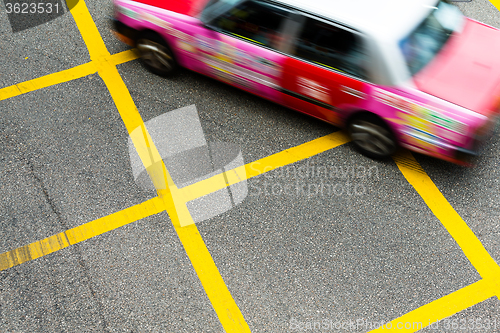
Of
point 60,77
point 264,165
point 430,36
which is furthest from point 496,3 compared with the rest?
point 60,77

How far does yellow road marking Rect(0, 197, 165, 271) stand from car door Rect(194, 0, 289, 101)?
1.58 m

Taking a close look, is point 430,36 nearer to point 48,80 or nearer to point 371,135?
point 371,135

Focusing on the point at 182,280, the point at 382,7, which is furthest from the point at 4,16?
the point at 382,7

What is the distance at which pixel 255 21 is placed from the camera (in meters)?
4.13

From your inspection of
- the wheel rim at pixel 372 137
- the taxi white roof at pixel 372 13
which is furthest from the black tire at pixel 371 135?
the taxi white roof at pixel 372 13

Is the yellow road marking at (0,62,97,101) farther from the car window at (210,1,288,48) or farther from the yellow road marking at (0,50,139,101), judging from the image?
the car window at (210,1,288,48)

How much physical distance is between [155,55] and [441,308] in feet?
13.0

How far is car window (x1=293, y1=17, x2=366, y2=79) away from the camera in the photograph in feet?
12.4

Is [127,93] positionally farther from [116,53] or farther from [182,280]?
[182,280]

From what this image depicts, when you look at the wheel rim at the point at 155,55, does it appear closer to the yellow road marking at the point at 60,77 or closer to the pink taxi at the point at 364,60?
the pink taxi at the point at 364,60

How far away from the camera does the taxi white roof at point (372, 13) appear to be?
372 centimetres

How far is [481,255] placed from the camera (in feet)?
12.7

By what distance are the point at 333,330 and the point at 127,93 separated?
342 centimetres

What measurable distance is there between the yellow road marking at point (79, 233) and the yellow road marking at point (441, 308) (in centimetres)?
235
